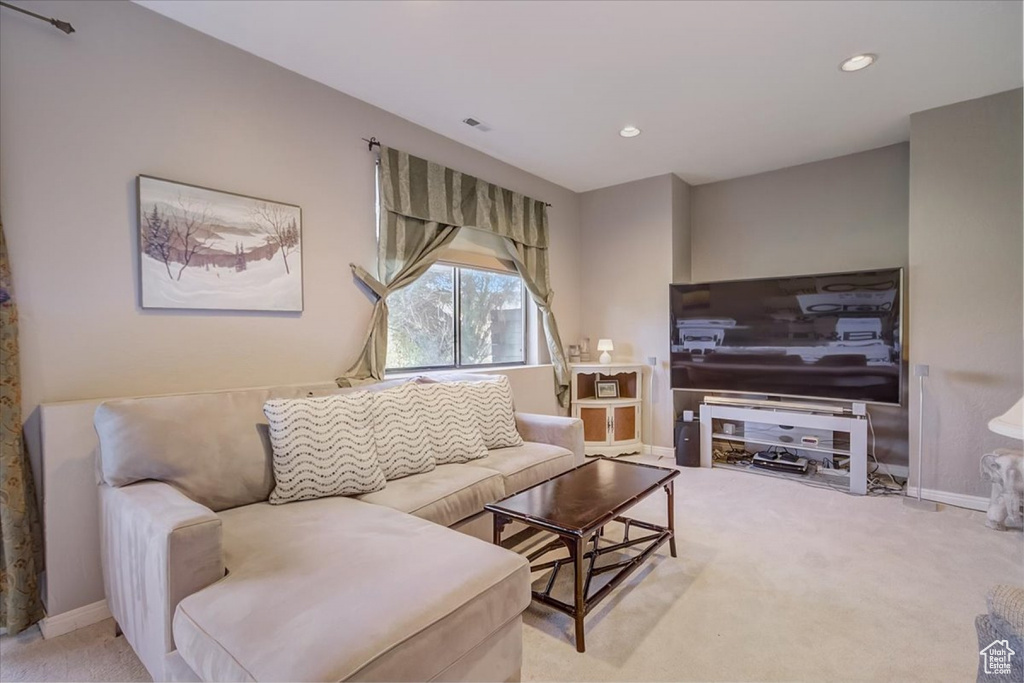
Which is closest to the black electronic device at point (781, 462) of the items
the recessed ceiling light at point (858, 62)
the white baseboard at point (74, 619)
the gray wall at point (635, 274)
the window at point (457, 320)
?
the gray wall at point (635, 274)

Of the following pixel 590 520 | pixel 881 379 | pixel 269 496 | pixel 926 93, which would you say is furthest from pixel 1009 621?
pixel 926 93

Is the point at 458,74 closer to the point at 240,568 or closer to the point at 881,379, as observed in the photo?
the point at 240,568

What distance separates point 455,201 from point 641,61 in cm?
155

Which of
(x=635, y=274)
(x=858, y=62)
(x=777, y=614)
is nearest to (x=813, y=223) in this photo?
(x=635, y=274)

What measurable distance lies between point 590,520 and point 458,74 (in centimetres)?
244

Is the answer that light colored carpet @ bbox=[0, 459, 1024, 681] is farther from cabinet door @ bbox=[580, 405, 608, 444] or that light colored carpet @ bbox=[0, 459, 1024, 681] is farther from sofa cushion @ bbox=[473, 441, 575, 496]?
cabinet door @ bbox=[580, 405, 608, 444]

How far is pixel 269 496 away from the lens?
1.95 m

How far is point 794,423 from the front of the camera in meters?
3.65

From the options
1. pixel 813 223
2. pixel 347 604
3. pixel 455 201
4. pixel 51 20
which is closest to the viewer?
pixel 347 604

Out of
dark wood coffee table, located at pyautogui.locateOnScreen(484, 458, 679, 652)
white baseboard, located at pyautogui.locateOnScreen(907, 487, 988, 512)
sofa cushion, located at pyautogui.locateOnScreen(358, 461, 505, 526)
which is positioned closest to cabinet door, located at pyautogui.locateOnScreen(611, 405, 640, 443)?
dark wood coffee table, located at pyautogui.locateOnScreen(484, 458, 679, 652)

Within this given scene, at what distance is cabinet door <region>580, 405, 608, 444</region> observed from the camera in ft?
14.3

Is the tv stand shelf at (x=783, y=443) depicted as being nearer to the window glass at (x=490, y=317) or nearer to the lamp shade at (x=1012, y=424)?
the window glass at (x=490, y=317)

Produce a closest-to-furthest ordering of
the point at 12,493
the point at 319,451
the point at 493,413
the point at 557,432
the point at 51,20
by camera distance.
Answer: the point at 12,493 < the point at 51,20 < the point at 319,451 < the point at 493,413 < the point at 557,432

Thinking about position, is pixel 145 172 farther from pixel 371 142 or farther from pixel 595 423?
pixel 595 423
